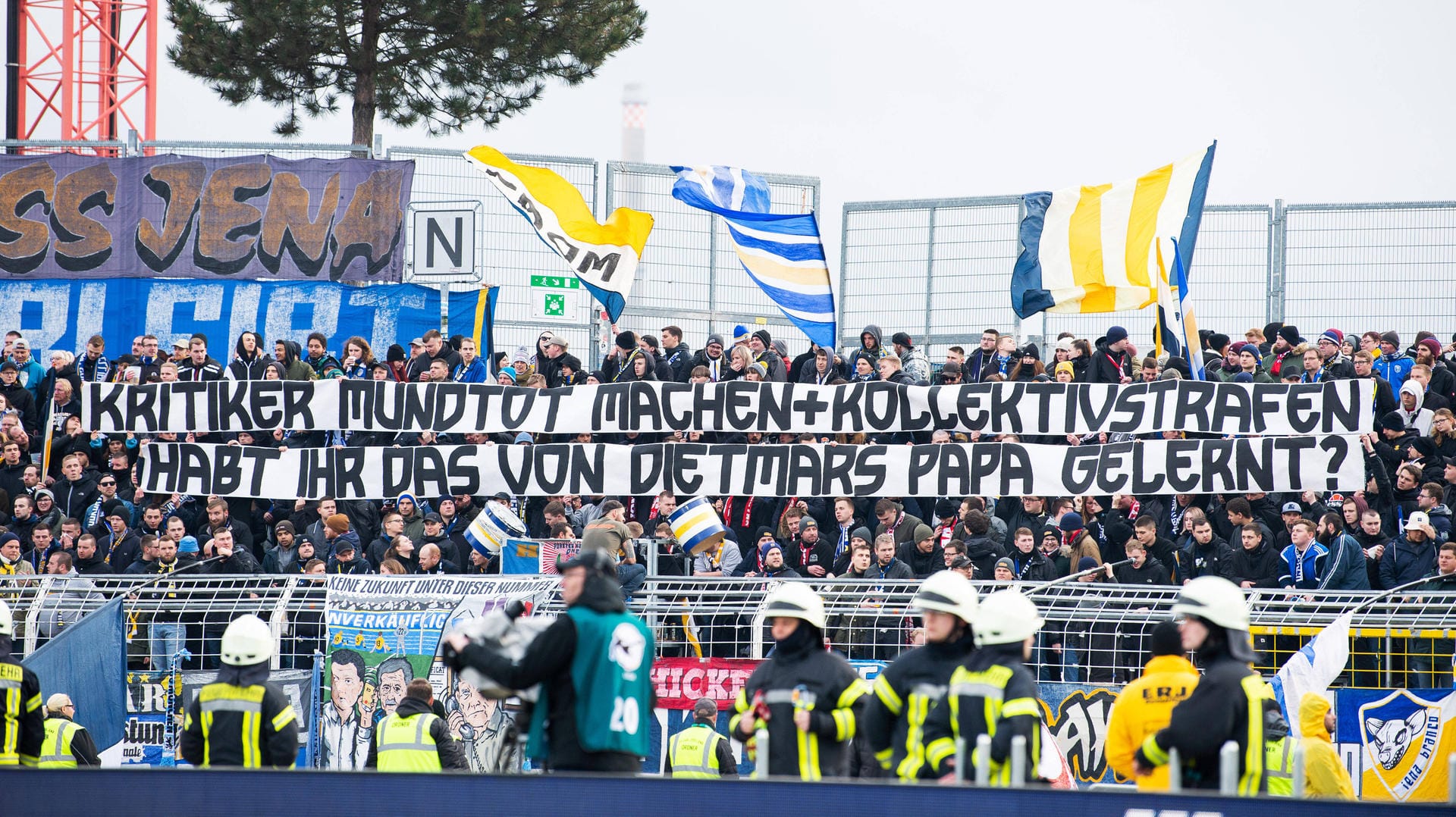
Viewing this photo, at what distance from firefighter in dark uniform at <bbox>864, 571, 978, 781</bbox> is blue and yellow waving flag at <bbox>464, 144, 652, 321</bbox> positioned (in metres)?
11.7

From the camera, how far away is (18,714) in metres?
9.91

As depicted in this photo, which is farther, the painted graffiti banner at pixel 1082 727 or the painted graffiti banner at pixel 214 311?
the painted graffiti banner at pixel 214 311

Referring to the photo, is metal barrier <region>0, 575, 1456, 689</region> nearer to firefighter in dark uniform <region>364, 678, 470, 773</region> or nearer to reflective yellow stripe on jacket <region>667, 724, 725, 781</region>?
reflective yellow stripe on jacket <region>667, 724, 725, 781</region>

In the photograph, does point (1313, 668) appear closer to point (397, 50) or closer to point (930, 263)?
point (930, 263)

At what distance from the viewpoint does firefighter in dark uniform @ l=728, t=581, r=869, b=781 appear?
8.34 m

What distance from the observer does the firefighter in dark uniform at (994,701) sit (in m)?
7.61

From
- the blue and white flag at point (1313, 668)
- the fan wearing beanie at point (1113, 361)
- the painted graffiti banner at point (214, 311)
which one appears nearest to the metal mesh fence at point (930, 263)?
the painted graffiti banner at point (214, 311)

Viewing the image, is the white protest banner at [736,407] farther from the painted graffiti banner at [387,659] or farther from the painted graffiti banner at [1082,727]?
the painted graffiti banner at [1082,727]

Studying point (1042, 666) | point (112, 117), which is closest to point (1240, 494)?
point (1042, 666)

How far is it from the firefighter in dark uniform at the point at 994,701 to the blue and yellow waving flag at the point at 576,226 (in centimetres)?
1193

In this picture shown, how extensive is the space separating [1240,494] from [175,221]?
1358 cm

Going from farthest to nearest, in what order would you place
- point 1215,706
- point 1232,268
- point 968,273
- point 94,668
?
point 968,273, point 1232,268, point 94,668, point 1215,706

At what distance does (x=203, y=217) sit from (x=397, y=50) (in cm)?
553

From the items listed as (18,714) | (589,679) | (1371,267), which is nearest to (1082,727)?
(589,679)
